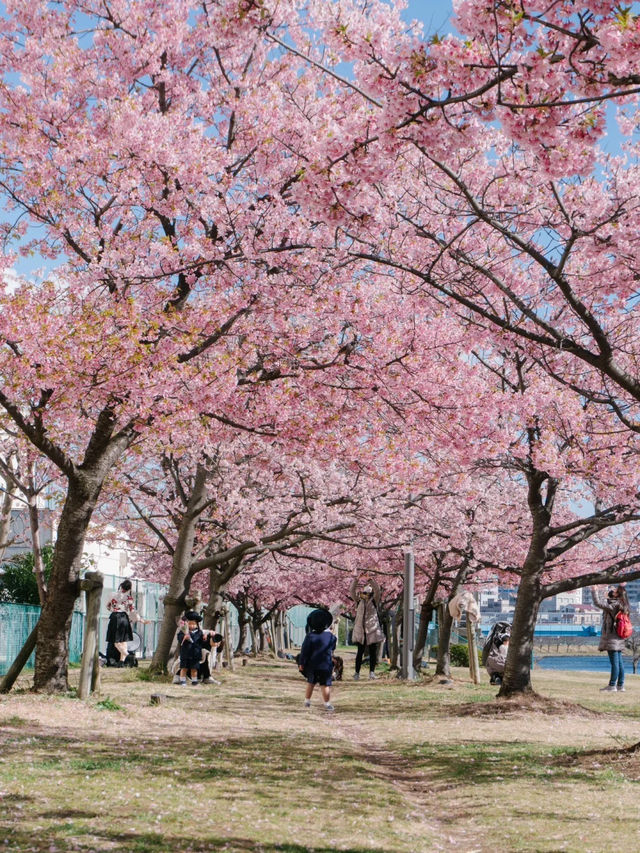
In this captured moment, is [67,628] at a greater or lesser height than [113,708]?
greater

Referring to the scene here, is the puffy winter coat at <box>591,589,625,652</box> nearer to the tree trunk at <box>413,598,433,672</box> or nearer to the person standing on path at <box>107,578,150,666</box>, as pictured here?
the tree trunk at <box>413,598,433,672</box>

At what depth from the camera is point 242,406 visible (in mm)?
13867

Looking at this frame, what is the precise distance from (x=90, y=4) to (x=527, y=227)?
7.38 m

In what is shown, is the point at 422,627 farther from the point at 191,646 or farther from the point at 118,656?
the point at 191,646

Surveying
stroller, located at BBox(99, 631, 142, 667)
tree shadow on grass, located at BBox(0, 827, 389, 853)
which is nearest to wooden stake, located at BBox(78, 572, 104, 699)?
tree shadow on grass, located at BBox(0, 827, 389, 853)

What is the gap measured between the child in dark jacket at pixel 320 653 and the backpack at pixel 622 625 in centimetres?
598

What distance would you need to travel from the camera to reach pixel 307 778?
752cm

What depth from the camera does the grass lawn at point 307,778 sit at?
5477 millimetres

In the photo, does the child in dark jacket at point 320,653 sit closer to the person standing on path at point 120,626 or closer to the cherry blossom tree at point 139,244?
the cherry blossom tree at point 139,244

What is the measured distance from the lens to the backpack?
55.0 ft

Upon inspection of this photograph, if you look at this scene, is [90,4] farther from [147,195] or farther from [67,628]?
[67,628]

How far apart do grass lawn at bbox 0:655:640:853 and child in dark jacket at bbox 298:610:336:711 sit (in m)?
0.57

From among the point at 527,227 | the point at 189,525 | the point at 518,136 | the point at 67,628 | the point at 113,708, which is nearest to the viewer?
the point at 518,136

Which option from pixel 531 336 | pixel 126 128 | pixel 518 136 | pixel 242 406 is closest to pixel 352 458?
pixel 242 406
